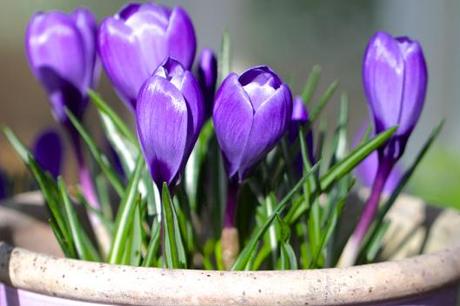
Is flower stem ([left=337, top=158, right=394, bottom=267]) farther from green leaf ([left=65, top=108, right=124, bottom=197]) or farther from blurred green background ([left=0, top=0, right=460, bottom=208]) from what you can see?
blurred green background ([left=0, top=0, right=460, bottom=208])

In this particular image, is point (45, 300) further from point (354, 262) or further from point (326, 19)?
point (326, 19)

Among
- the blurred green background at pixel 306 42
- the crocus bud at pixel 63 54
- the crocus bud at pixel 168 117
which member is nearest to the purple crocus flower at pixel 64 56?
the crocus bud at pixel 63 54

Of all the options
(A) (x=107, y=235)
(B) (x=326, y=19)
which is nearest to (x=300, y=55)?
(B) (x=326, y=19)

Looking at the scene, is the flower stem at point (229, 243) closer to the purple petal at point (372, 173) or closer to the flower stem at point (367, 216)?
the flower stem at point (367, 216)

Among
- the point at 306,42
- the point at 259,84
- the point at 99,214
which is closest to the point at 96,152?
the point at 99,214

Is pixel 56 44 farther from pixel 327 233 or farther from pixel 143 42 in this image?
pixel 327 233

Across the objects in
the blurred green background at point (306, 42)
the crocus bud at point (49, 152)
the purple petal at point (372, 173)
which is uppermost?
the crocus bud at point (49, 152)
